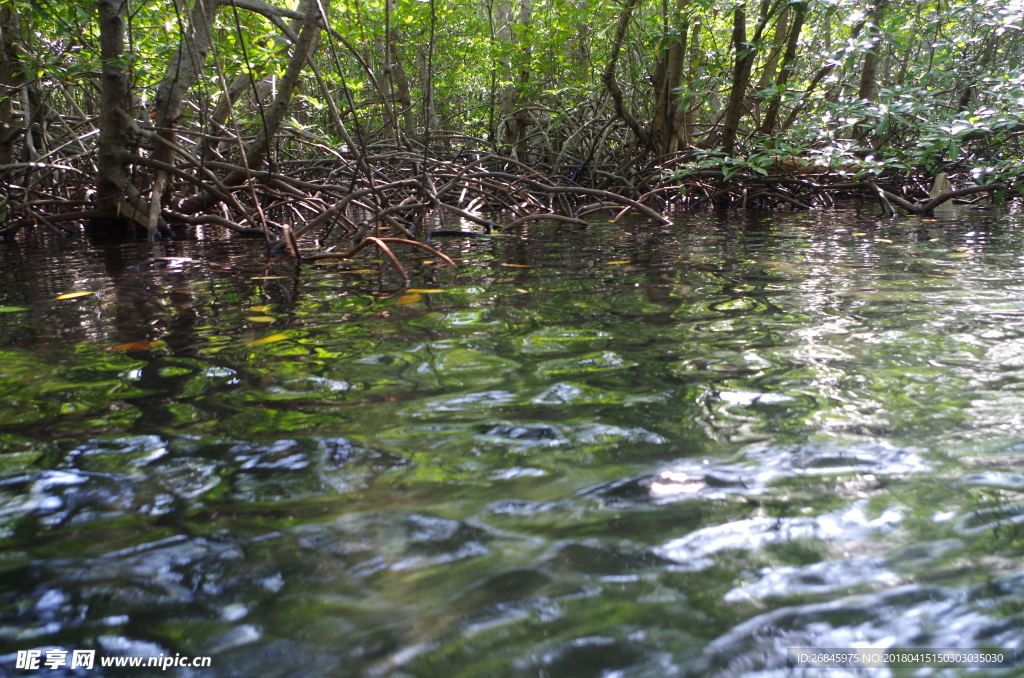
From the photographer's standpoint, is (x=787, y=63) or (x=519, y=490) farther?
(x=787, y=63)

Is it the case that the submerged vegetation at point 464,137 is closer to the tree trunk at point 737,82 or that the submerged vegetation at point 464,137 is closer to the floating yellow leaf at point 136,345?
the tree trunk at point 737,82

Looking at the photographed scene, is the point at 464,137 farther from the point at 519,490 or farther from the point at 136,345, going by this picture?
the point at 519,490

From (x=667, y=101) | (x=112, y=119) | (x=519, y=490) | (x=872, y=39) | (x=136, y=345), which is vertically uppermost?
(x=667, y=101)

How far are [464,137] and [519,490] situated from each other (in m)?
7.18

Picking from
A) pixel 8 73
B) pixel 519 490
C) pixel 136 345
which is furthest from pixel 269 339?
pixel 8 73

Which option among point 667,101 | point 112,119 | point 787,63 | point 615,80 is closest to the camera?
point 112,119

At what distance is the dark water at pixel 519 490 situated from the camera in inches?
32.4

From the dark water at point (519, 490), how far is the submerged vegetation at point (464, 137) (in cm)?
150

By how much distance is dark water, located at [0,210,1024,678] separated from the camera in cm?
82

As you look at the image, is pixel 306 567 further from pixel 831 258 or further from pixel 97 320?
pixel 831 258

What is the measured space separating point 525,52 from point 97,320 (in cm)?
692

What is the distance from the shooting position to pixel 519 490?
1.14 metres

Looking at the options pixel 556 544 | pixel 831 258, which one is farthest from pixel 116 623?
pixel 831 258

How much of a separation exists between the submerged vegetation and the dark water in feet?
4.93
